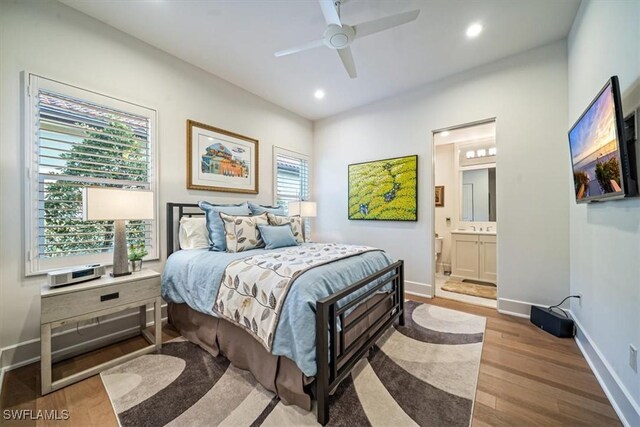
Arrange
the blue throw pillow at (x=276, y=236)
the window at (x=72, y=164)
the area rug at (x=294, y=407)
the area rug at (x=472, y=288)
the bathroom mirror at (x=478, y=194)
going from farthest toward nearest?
1. the bathroom mirror at (x=478, y=194)
2. the area rug at (x=472, y=288)
3. the blue throw pillow at (x=276, y=236)
4. the window at (x=72, y=164)
5. the area rug at (x=294, y=407)

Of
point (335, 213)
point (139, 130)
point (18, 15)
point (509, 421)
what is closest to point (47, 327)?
point (139, 130)

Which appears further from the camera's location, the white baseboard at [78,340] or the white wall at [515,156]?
the white wall at [515,156]

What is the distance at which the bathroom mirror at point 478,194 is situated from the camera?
15.5 ft

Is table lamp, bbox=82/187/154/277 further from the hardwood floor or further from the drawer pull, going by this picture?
the hardwood floor

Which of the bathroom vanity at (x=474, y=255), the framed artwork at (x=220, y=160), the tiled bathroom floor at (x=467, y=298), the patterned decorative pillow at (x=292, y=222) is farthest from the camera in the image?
the bathroom vanity at (x=474, y=255)

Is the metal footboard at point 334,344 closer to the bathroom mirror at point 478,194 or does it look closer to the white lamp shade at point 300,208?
the white lamp shade at point 300,208

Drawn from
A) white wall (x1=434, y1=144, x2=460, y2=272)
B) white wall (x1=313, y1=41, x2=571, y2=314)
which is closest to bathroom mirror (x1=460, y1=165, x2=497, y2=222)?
white wall (x1=434, y1=144, x2=460, y2=272)

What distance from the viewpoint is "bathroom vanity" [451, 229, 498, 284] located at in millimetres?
4238

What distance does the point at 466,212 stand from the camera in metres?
5.02

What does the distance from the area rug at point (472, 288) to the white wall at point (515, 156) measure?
0.66 metres

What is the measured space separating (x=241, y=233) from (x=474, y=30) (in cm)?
325

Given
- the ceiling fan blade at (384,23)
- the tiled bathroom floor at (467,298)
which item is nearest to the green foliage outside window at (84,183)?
the ceiling fan blade at (384,23)

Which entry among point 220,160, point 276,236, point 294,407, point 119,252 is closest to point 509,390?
point 294,407

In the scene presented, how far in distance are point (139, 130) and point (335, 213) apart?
3157 millimetres
